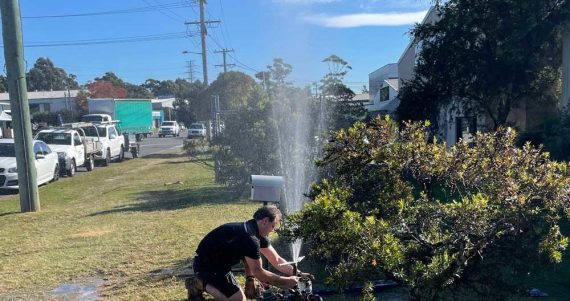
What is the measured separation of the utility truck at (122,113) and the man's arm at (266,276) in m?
27.4

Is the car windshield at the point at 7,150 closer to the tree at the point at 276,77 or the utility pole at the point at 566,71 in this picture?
the tree at the point at 276,77

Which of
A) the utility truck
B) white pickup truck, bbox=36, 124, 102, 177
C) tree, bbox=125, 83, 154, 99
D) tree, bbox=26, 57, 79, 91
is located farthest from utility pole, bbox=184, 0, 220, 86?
tree, bbox=26, 57, 79, 91

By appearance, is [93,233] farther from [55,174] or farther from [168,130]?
[168,130]

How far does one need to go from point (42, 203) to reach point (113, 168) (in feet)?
31.7

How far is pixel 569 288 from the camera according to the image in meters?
6.02

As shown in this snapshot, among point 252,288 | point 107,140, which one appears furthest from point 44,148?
point 252,288

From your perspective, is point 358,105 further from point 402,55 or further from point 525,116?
point 402,55

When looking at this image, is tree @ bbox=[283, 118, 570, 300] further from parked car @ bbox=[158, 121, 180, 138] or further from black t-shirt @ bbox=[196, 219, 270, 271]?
parked car @ bbox=[158, 121, 180, 138]

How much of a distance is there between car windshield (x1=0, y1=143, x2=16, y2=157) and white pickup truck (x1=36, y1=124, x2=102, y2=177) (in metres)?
2.39

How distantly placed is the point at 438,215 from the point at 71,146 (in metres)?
18.8

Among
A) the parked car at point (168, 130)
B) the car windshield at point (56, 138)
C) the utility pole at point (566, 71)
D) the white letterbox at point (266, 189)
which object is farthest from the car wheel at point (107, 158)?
the parked car at point (168, 130)

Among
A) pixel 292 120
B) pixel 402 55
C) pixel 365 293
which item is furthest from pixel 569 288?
pixel 402 55

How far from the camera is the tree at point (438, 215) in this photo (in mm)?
3691

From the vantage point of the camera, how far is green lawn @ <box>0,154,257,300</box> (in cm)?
684
